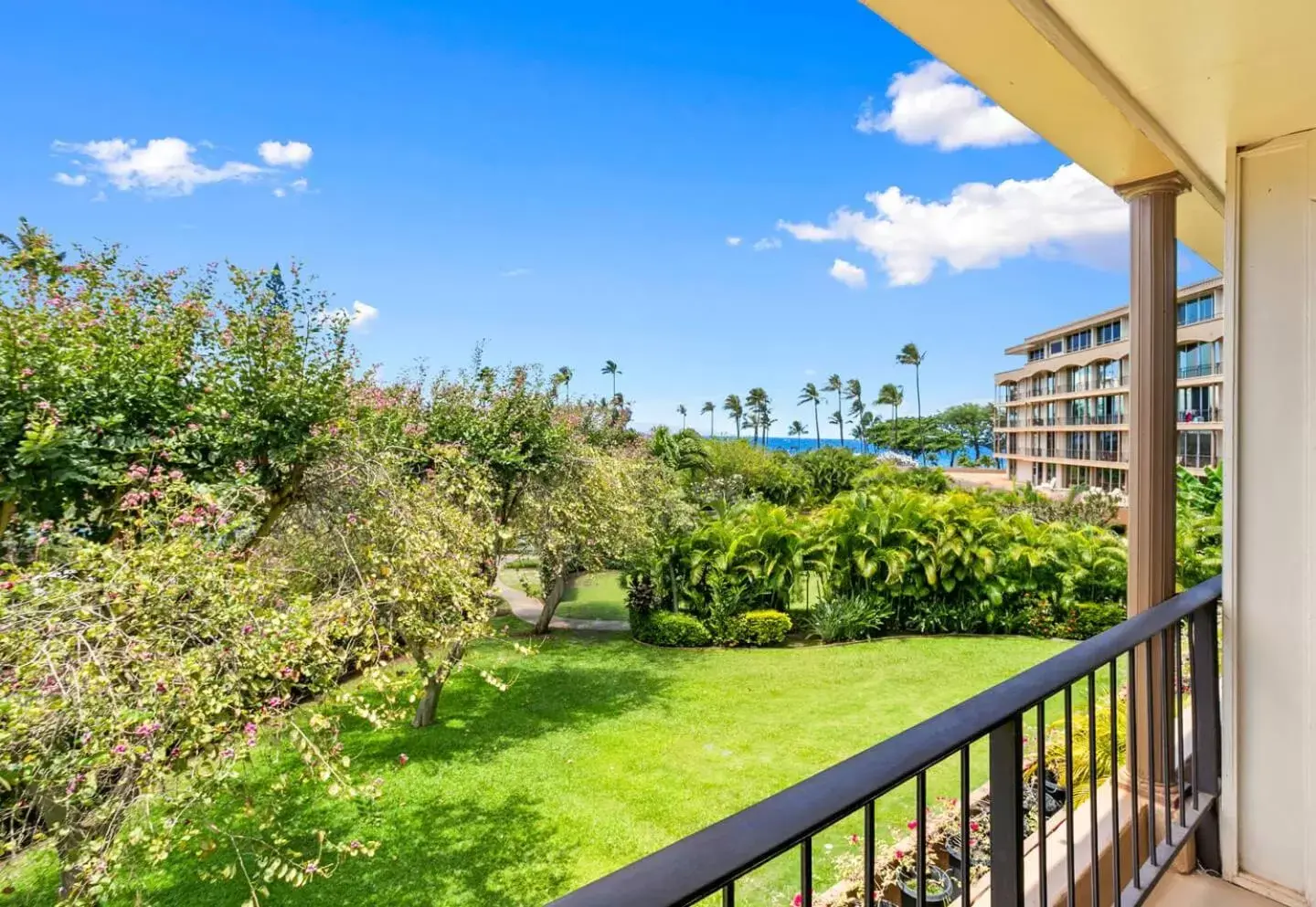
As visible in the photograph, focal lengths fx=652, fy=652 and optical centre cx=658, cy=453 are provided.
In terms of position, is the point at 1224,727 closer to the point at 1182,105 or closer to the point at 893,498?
the point at 1182,105

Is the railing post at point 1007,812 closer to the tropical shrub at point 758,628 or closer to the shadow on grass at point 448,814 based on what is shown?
the shadow on grass at point 448,814

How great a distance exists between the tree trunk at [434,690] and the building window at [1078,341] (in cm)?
2958

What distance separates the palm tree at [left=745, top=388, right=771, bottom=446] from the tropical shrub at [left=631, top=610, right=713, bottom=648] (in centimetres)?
5041

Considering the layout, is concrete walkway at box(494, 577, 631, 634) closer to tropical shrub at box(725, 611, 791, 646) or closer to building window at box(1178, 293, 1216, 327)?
tropical shrub at box(725, 611, 791, 646)

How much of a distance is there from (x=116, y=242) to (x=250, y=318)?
2.86 ft

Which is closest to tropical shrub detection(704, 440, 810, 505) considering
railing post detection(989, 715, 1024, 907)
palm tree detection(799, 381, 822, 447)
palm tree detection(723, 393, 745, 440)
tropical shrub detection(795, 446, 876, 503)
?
tropical shrub detection(795, 446, 876, 503)

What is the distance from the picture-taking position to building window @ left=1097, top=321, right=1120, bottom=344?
2564 cm

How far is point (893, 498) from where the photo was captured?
965 cm

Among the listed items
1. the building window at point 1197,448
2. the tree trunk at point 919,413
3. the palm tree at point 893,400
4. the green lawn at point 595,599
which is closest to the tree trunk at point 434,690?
the green lawn at point 595,599

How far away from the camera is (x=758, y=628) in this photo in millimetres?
8578

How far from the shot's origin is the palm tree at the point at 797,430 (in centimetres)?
6510

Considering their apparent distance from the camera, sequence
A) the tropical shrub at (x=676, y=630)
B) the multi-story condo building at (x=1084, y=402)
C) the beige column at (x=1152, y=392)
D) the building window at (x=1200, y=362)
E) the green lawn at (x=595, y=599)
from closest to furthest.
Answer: the beige column at (x=1152, y=392), the tropical shrub at (x=676, y=630), the green lawn at (x=595, y=599), the building window at (x=1200, y=362), the multi-story condo building at (x=1084, y=402)

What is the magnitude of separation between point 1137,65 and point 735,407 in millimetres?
58257

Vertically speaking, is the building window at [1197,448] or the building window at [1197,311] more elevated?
the building window at [1197,311]
